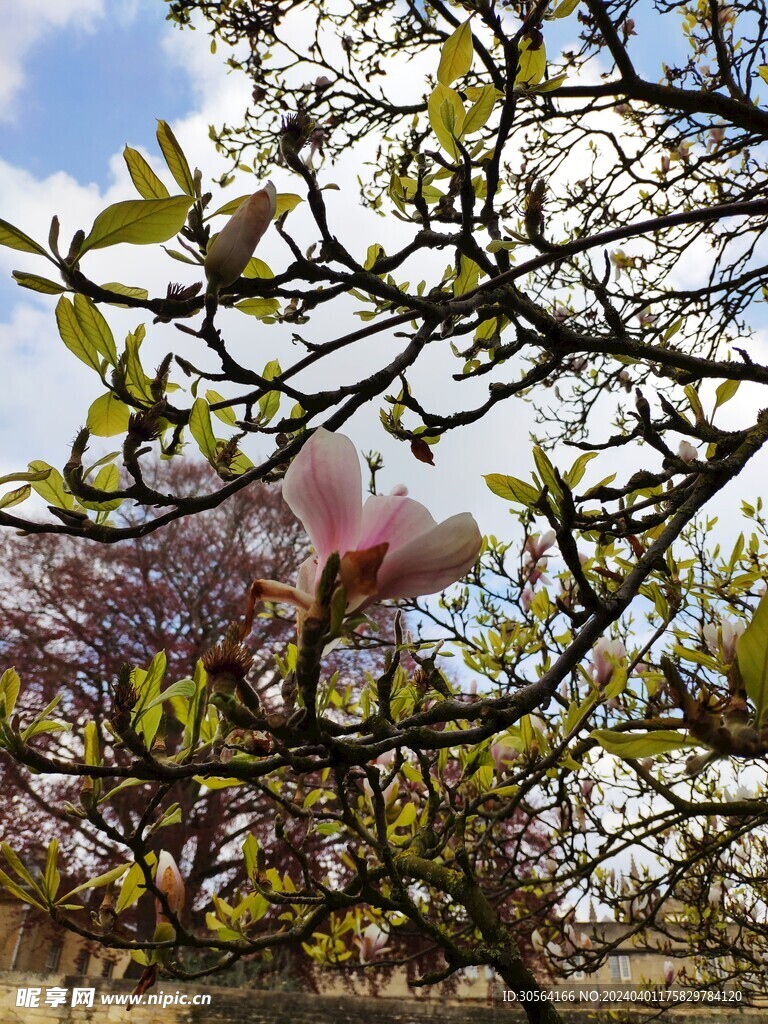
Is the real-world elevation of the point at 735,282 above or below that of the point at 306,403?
above

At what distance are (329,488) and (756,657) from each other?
37 centimetres

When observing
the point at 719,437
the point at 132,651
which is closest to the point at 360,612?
the point at 719,437

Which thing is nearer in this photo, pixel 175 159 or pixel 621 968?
pixel 175 159

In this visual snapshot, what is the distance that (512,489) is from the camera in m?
1.12

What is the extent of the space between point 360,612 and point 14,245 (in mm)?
518

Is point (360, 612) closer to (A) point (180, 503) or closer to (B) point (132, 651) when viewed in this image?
(A) point (180, 503)

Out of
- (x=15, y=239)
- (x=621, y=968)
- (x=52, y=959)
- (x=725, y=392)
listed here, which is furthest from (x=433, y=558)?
(x=52, y=959)

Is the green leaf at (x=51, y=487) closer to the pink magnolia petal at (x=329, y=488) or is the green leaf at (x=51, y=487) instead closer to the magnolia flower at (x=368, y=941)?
the pink magnolia petal at (x=329, y=488)

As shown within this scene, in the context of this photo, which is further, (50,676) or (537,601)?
(50,676)

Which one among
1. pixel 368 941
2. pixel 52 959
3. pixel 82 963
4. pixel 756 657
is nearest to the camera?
pixel 756 657

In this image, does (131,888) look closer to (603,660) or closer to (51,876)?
(51,876)

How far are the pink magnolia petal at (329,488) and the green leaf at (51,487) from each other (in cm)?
54

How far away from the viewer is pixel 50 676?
951 cm

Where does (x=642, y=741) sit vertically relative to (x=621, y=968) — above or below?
above
